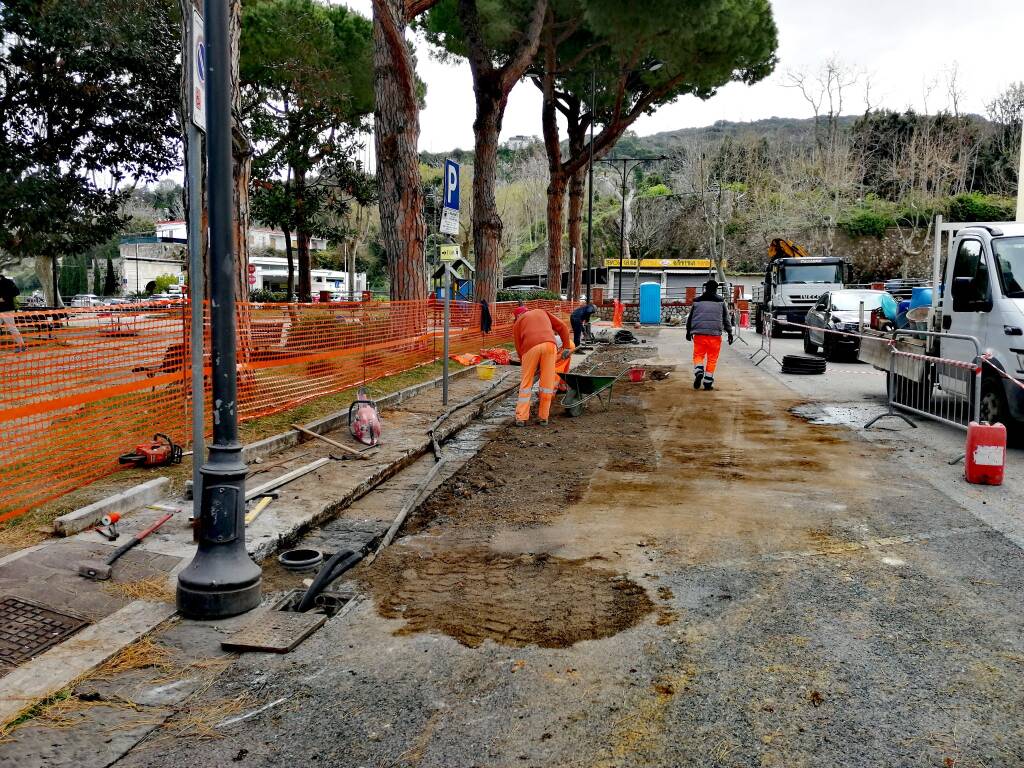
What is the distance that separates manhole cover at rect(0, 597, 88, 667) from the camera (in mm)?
3613

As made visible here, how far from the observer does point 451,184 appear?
10.5 metres

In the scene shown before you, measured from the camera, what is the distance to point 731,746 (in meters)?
2.86

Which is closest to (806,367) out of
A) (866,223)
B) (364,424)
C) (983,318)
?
(983,318)

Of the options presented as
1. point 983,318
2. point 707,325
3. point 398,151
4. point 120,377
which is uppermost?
point 398,151

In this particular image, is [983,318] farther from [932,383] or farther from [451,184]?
[451,184]

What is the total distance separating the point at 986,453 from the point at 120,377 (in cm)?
739

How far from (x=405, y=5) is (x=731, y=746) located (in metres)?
15.0

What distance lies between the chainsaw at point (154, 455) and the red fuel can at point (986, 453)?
6.75 m

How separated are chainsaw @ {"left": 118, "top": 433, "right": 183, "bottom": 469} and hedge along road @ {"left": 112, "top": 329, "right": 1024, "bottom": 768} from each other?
2.35 m

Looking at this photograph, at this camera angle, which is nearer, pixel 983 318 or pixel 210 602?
pixel 210 602

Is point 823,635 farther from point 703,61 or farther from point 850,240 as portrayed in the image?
point 850,240

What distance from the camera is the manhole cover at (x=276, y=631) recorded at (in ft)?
12.2

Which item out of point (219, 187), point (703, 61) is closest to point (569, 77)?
point (703, 61)

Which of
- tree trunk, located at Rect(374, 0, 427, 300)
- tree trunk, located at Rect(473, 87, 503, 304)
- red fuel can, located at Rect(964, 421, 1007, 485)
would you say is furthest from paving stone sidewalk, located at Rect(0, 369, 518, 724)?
tree trunk, located at Rect(473, 87, 503, 304)
